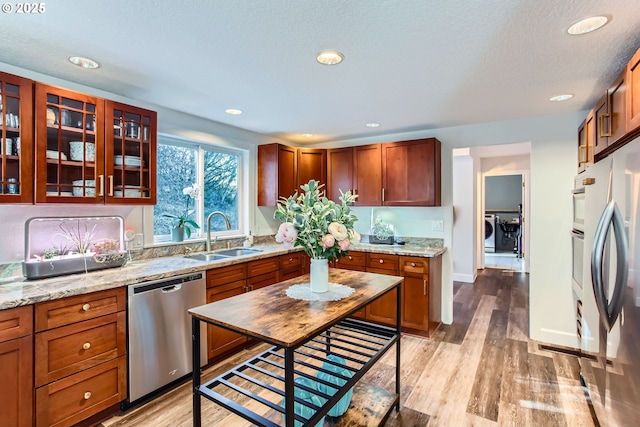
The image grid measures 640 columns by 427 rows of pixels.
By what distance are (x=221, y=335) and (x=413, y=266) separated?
2.05m

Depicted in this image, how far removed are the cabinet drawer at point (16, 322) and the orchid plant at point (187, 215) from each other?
4.98 feet

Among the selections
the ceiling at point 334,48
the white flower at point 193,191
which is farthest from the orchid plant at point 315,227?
the white flower at point 193,191

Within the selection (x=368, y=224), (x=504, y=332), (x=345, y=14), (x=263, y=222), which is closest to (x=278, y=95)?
(x=345, y=14)

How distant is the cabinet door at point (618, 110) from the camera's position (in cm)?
170

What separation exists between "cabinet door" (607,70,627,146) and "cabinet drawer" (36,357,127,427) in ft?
11.0

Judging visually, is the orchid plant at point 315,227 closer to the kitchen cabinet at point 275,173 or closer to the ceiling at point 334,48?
the ceiling at point 334,48

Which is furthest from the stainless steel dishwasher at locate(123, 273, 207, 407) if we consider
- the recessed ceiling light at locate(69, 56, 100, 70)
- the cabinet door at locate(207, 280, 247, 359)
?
the recessed ceiling light at locate(69, 56, 100, 70)

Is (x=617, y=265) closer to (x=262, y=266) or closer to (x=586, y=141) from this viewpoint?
(x=586, y=141)

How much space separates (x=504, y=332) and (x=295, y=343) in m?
3.20

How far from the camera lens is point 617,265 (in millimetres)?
1506

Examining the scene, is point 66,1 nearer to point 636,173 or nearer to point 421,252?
point 636,173

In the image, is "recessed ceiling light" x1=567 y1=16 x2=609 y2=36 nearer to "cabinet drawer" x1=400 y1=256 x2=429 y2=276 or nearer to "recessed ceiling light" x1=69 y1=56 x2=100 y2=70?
"cabinet drawer" x1=400 y1=256 x2=429 y2=276

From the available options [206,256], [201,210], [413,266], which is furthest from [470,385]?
[201,210]

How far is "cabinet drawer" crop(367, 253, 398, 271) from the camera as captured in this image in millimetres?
3487
